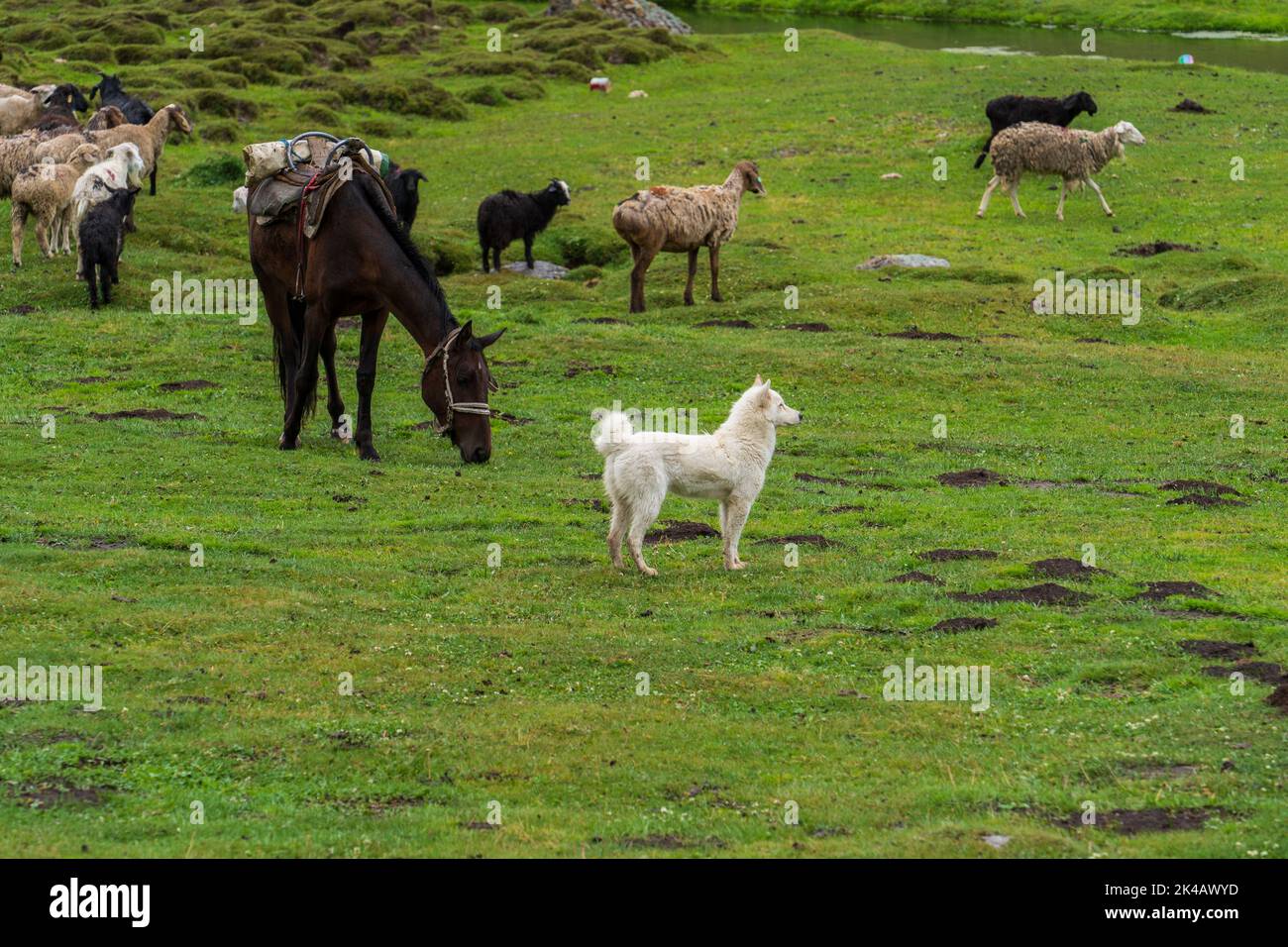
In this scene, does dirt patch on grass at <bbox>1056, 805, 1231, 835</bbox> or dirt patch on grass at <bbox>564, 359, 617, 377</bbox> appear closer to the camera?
dirt patch on grass at <bbox>1056, 805, 1231, 835</bbox>

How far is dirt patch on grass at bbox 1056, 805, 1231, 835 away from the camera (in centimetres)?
941

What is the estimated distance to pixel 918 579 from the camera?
1592cm

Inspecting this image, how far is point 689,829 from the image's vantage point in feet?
31.4

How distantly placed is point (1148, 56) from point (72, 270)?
5745 cm

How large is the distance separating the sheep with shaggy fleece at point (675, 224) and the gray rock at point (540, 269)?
3742 millimetres

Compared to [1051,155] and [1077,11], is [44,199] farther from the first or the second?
[1077,11]

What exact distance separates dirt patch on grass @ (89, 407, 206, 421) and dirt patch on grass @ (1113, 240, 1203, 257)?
2369cm

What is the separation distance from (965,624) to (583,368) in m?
14.0

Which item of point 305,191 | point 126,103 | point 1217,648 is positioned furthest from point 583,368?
point 126,103

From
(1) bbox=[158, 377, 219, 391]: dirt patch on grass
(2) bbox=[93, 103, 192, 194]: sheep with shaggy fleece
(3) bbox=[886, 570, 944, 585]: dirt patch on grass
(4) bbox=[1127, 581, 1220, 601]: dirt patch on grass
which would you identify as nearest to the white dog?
(3) bbox=[886, 570, 944, 585]: dirt patch on grass

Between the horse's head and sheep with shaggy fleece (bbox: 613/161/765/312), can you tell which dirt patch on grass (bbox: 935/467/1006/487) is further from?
sheep with shaggy fleece (bbox: 613/161/765/312)

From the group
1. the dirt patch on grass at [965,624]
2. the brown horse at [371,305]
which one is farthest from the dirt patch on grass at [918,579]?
the brown horse at [371,305]

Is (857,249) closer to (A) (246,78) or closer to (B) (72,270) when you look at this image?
(B) (72,270)

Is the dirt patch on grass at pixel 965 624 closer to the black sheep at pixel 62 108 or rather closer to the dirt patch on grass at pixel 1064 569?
the dirt patch on grass at pixel 1064 569
